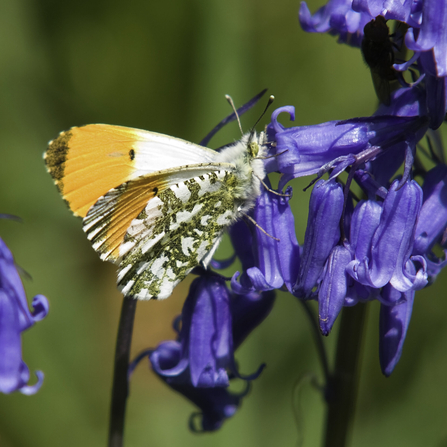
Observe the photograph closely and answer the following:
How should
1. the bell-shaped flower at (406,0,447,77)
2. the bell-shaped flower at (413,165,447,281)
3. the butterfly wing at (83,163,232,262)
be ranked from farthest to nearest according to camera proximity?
the butterfly wing at (83,163,232,262)
the bell-shaped flower at (413,165,447,281)
the bell-shaped flower at (406,0,447,77)

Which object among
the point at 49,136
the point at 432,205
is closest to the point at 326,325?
the point at 432,205

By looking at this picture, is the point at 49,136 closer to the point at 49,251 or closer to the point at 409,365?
the point at 49,251

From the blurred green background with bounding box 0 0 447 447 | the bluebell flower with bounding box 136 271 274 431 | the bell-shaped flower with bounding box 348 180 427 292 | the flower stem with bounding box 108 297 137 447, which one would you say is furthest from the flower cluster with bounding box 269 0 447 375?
the blurred green background with bounding box 0 0 447 447

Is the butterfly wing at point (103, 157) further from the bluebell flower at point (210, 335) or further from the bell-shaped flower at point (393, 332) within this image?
the bell-shaped flower at point (393, 332)

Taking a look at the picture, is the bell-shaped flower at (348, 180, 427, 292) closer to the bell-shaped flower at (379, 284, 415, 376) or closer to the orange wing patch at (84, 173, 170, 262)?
the bell-shaped flower at (379, 284, 415, 376)

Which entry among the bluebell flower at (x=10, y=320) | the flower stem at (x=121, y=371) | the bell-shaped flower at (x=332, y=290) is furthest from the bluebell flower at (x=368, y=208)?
the bluebell flower at (x=10, y=320)

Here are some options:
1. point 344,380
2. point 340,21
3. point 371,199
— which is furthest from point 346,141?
point 344,380

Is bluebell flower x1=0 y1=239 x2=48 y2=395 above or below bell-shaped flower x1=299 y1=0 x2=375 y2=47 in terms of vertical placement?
below

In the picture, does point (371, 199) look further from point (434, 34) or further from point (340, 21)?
point (340, 21)
